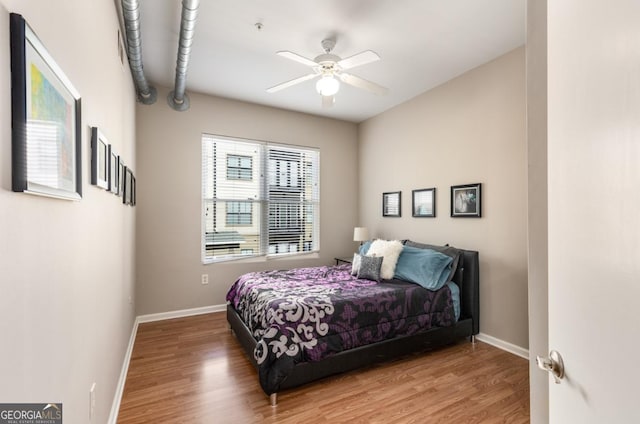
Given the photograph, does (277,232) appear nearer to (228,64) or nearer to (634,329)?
(228,64)

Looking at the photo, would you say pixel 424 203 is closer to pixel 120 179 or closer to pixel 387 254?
pixel 387 254

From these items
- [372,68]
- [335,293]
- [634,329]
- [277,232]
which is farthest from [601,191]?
[277,232]

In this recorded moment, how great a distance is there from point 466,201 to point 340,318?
2.08 m

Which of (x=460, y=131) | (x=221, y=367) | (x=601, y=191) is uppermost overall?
(x=460, y=131)

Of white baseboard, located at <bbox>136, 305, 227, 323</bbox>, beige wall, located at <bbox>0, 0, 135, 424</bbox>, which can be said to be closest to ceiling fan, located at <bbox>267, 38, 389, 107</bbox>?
beige wall, located at <bbox>0, 0, 135, 424</bbox>

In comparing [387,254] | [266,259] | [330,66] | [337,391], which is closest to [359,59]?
[330,66]

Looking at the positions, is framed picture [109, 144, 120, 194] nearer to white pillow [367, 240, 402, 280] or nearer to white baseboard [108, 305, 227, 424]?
white baseboard [108, 305, 227, 424]

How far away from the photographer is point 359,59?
2.43 meters

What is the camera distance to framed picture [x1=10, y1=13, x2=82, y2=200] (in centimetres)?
69

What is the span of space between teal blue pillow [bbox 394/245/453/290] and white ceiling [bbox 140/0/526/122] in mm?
2139

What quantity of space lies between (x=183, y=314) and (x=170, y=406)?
6.62 feet

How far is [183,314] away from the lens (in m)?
3.98

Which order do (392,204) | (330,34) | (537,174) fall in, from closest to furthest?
(537,174) < (330,34) < (392,204)

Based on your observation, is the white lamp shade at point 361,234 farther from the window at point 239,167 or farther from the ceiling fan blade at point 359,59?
the ceiling fan blade at point 359,59
